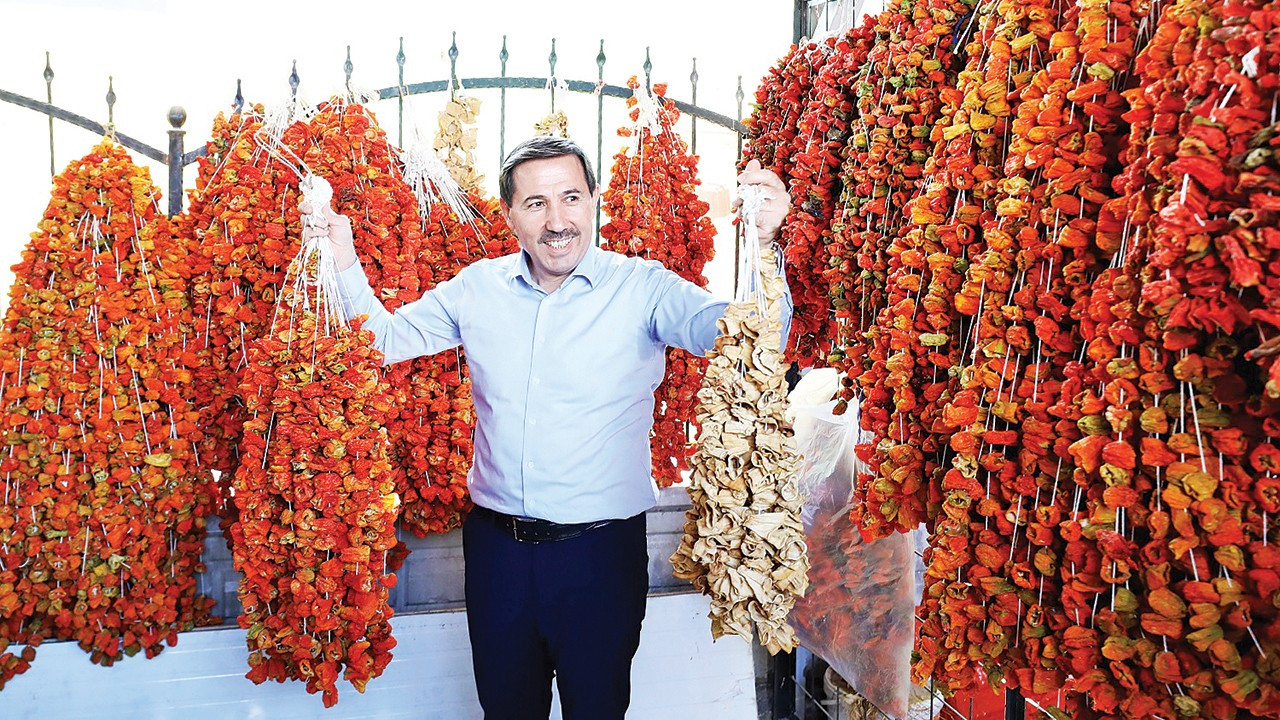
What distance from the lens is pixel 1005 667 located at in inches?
52.0

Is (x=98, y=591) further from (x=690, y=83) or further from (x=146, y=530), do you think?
(x=690, y=83)

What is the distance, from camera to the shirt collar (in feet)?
6.53

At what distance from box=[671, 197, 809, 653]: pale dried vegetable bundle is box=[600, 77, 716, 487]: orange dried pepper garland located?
0.81 metres

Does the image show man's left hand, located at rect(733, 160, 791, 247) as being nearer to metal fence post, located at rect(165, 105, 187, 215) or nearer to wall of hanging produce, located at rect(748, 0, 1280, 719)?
wall of hanging produce, located at rect(748, 0, 1280, 719)

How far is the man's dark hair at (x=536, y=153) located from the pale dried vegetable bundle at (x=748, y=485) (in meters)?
0.60

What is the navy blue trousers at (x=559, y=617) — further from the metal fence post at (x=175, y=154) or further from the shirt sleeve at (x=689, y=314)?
the metal fence post at (x=175, y=154)

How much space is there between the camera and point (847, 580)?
2342 millimetres

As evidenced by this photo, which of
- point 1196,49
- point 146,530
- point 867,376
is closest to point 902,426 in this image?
point 867,376

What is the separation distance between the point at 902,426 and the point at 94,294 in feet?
→ 5.92

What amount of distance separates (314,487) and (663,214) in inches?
43.2

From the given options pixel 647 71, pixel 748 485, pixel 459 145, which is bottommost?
pixel 748 485

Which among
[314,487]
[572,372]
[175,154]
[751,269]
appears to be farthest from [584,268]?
[175,154]

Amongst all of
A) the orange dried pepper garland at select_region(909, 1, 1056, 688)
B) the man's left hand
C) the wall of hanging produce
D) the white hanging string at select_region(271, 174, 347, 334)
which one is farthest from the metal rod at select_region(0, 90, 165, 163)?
the orange dried pepper garland at select_region(909, 1, 1056, 688)

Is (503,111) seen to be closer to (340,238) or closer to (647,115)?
(647,115)
